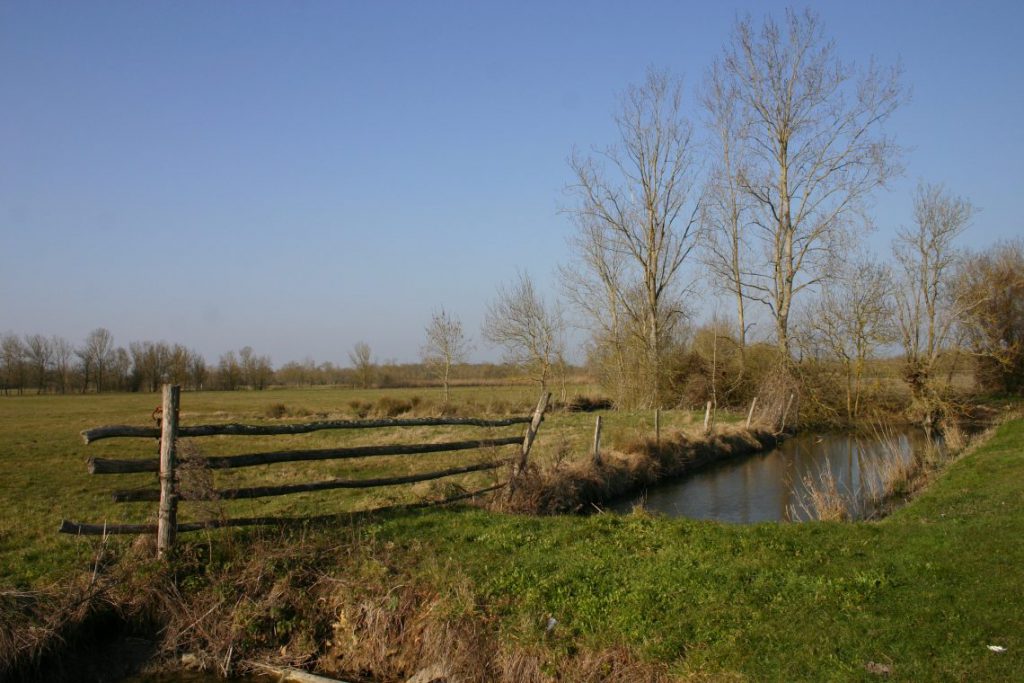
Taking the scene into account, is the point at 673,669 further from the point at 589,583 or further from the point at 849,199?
the point at 849,199

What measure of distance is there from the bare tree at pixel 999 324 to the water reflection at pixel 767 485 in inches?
622

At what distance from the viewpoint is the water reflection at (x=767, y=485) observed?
13.4 metres

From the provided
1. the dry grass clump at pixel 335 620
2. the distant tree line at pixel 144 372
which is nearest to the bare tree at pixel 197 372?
the distant tree line at pixel 144 372

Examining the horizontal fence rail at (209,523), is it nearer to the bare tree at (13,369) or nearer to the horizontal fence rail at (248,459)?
the horizontal fence rail at (248,459)

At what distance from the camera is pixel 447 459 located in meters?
16.7

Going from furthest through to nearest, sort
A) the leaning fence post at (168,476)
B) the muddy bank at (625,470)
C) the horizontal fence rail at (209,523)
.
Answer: the muddy bank at (625,470) < the leaning fence post at (168,476) < the horizontal fence rail at (209,523)

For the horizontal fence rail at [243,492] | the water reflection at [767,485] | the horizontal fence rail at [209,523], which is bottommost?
the water reflection at [767,485]

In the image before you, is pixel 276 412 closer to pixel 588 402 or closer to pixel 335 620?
pixel 588 402

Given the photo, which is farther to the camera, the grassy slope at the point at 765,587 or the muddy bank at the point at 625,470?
the muddy bank at the point at 625,470

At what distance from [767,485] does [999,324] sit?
97.3 feet

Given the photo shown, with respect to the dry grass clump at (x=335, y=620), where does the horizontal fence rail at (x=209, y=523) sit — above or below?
above

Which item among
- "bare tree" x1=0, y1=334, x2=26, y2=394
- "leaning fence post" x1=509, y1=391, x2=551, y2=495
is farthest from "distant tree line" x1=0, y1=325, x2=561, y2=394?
"leaning fence post" x1=509, y1=391, x2=551, y2=495

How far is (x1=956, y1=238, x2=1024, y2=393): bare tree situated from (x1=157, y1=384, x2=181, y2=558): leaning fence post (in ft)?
127

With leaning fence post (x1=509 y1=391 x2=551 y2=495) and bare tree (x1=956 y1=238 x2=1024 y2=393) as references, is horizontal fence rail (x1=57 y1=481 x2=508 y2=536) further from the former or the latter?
bare tree (x1=956 y1=238 x2=1024 y2=393)
